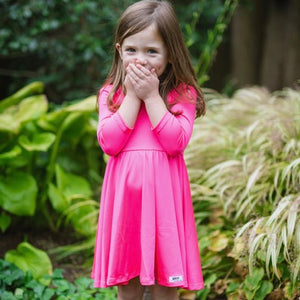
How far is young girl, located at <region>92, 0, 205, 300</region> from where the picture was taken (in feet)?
6.53

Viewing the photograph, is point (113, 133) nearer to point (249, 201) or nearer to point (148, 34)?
point (148, 34)

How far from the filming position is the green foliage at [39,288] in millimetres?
2674

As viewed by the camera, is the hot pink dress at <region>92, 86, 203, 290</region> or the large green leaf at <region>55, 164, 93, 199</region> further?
the large green leaf at <region>55, 164, 93, 199</region>

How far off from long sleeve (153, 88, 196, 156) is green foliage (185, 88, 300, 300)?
794 mm

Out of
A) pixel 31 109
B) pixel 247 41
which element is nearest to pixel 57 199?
pixel 31 109

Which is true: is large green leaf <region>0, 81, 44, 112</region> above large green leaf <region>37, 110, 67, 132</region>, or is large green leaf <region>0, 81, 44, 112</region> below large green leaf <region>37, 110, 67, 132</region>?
above

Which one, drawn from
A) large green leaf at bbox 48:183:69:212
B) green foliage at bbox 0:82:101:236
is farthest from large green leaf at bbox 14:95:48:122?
large green leaf at bbox 48:183:69:212

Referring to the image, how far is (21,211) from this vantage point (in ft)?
11.0

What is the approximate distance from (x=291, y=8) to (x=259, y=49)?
1041mm

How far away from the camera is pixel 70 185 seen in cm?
373

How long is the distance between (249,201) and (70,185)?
1532mm

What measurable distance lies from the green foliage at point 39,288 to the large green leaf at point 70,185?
820 mm

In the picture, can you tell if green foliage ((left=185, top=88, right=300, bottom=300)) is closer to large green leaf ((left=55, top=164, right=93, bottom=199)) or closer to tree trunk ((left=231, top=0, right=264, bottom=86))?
large green leaf ((left=55, top=164, right=93, bottom=199))

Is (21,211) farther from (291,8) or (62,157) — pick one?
(291,8)
